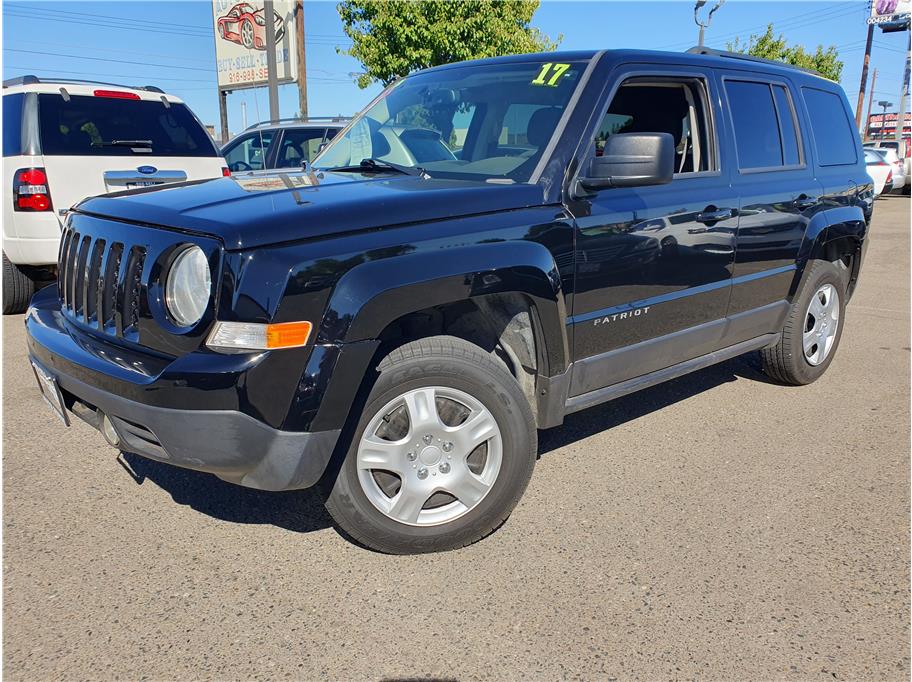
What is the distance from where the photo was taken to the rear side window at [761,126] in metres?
4.08

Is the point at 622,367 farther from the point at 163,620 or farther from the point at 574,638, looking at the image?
the point at 163,620

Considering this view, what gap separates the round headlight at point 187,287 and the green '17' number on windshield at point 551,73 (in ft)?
6.10

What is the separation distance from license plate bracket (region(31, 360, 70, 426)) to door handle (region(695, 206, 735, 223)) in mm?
2967

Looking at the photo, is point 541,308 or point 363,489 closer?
point 363,489

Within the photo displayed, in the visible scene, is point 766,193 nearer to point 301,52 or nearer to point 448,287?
point 448,287

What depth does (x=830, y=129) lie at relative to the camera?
4.91 metres

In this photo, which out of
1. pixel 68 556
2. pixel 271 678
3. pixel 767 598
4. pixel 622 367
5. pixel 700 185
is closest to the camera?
pixel 271 678

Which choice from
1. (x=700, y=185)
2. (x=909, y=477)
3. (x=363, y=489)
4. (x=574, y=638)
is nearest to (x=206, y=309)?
(x=363, y=489)

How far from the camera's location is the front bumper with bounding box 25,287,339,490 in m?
2.41

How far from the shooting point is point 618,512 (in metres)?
3.30

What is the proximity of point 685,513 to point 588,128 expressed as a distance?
5.76 feet

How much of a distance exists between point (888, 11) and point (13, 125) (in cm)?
4372

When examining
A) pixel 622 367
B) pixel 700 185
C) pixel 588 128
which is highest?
pixel 588 128

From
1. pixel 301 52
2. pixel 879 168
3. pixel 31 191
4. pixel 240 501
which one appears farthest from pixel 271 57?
pixel 879 168
